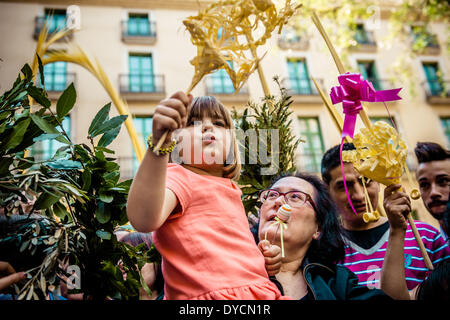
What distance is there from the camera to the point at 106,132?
1.21m

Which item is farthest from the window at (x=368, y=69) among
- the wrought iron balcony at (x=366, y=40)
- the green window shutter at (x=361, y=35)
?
the green window shutter at (x=361, y=35)

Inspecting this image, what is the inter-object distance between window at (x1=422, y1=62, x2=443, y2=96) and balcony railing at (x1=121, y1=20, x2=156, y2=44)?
8.48m

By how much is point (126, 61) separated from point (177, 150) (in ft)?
28.3

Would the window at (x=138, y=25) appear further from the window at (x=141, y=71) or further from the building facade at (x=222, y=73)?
the window at (x=141, y=71)

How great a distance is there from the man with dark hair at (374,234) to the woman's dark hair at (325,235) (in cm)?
17

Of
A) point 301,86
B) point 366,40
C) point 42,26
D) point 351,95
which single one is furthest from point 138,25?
point 351,95

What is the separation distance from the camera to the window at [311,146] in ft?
30.5

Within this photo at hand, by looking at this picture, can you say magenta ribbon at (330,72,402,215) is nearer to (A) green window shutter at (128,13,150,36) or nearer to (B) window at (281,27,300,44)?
(B) window at (281,27,300,44)

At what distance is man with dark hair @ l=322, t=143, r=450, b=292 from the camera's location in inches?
50.5

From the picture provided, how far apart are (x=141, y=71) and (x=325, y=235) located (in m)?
8.50

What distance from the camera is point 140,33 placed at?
918 cm

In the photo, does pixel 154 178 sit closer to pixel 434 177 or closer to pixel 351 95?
pixel 351 95
